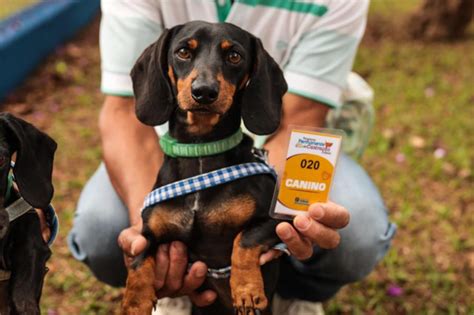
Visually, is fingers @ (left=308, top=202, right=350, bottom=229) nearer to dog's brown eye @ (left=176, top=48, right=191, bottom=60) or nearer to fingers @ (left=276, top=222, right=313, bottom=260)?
fingers @ (left=276, top=222, right=313, bottom=260)

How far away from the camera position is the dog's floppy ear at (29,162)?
5.67ft

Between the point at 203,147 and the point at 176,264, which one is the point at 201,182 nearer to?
the point at 203,147

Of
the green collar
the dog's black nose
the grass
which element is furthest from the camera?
the grass

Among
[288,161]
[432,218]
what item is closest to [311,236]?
[288,161]

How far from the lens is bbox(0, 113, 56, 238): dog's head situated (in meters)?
1.72

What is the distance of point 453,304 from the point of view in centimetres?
302

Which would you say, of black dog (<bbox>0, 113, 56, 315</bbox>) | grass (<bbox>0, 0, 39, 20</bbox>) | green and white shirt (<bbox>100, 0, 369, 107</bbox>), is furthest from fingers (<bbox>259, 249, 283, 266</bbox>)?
grass (<bbox>0, 0, 39, 20</bbox>)

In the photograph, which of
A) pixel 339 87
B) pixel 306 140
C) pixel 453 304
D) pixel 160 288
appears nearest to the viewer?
pixel 306 140

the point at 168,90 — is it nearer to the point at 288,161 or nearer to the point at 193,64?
the point at 193,64

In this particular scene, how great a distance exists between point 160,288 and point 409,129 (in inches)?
122

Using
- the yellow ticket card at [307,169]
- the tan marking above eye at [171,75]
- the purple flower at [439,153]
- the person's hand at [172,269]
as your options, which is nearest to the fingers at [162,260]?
the person's hand at [172,269]

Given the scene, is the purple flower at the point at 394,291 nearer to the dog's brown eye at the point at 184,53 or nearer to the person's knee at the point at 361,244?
the person's knee at the point at 361,244

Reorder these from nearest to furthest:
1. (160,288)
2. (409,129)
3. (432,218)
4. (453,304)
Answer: (160,288) → (453,304) → (432,218) → (409,129)

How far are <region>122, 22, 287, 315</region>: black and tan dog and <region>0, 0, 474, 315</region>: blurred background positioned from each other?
44.9 inches
